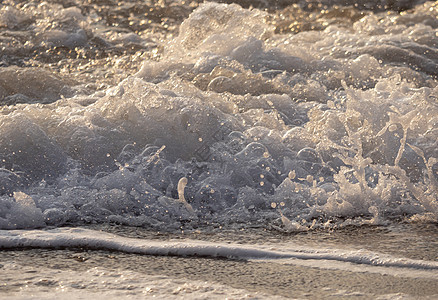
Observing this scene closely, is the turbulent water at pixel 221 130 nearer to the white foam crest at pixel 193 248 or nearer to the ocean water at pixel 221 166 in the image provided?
the ocean water at pixel 221 166

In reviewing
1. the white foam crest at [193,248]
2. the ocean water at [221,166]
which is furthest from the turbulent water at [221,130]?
the white foam crest at [193,248]

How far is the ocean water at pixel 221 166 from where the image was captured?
2.20m

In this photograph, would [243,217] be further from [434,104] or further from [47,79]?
[47,79]

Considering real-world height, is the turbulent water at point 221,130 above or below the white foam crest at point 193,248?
above

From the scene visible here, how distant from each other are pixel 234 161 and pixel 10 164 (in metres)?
1.09

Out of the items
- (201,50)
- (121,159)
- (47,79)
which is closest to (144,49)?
(201,50)

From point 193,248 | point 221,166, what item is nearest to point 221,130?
point 221,166

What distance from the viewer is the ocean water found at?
2203 mm

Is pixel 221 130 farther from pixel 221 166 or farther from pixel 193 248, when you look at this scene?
pixel 193 248

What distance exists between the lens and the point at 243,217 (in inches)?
108

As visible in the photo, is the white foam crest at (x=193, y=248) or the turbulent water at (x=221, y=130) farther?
the turbulent water at (x=221, y=130)

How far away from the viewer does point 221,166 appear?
3.13 metres

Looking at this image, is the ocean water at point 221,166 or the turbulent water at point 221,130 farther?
the turbulent water at point 221,130

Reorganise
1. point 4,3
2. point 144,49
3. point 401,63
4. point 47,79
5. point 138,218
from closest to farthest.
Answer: point 138,218 → point 47,79 → point 401,63 → point 144,49 → point 4,3
